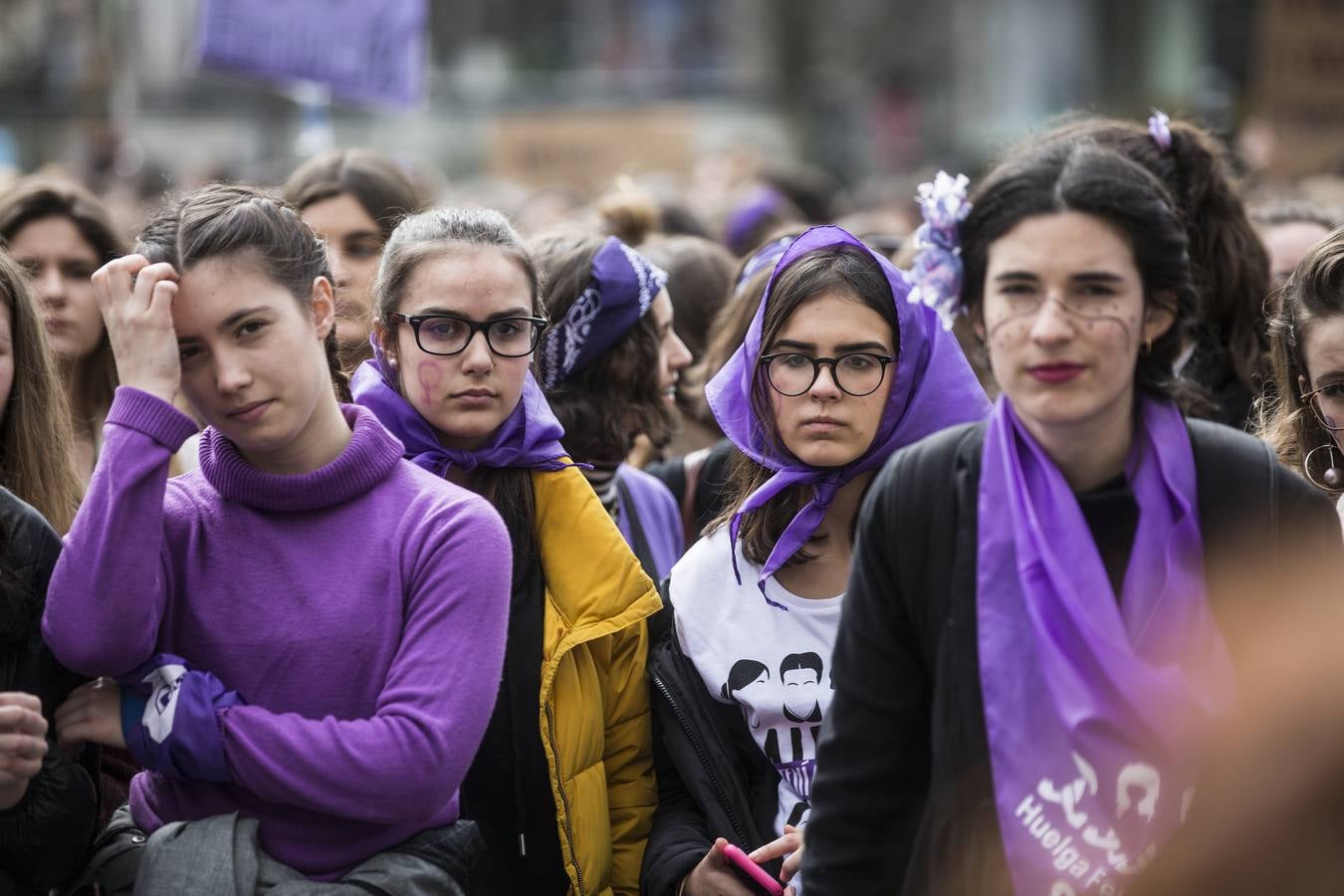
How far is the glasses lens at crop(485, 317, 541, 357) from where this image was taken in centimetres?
375

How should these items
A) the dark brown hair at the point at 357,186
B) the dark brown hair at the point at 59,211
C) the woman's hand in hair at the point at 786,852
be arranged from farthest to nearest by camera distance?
1. the dark brown hair at the point at 357,186
2. the dark brown hair at the point at 59,211
3. the woman's hand in hair at the point at 786,852

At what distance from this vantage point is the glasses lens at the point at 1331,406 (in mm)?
3607

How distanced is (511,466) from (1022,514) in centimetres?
149

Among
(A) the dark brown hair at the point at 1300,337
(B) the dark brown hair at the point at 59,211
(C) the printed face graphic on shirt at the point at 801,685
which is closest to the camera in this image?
(C) the printed face graphic on shirt at the point at 801,685

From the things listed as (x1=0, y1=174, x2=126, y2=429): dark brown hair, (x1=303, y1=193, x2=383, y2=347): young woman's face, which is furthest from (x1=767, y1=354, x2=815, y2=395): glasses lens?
(x1=0, y1=174, x2=126, y2=429): dark brown hair

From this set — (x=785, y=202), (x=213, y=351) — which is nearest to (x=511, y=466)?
(x=213, y=351)

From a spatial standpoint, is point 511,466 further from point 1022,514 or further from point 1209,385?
point 1209,385

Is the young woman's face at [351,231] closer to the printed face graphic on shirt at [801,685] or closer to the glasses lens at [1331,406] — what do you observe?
the printed face graphic on shirt at [801,685]

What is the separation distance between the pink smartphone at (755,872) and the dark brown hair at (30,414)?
1.60 metres

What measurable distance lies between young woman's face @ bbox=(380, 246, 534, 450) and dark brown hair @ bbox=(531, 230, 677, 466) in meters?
0.62

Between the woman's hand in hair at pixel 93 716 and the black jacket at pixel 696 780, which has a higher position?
the woman's hand in hair at pixel 93 716

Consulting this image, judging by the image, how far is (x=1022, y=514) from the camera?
8.45 ft

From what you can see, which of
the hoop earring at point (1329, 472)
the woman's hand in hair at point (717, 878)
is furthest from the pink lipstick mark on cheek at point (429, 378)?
the hoop earring at point (1329, 472)

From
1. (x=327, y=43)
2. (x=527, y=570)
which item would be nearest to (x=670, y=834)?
(x=527, y=570)
